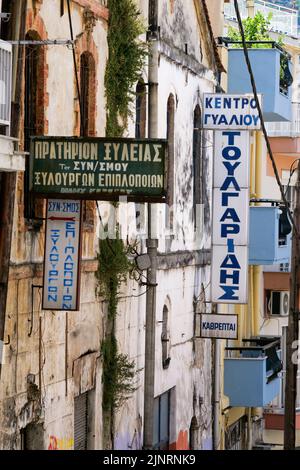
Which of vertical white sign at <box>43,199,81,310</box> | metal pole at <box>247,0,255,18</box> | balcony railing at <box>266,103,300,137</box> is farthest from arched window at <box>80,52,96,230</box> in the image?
metal pole at <box>247,0,255,18</box>

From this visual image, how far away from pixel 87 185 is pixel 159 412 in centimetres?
929

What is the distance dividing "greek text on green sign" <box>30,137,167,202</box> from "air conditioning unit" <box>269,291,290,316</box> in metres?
25.0

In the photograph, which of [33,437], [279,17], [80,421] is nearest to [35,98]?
[33,437]

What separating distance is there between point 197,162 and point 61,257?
11341 mm

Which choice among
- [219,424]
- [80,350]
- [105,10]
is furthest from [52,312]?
[219,424]

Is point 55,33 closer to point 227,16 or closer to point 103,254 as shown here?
point 103,254

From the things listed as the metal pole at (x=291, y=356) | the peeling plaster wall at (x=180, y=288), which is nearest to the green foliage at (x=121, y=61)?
the peeling plaster wall at (x=180, y=288)

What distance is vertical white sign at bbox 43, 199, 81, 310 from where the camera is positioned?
59.2 ft

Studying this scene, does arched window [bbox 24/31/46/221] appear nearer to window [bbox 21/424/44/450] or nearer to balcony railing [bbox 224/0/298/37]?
window [bbox 21/424/44/450]

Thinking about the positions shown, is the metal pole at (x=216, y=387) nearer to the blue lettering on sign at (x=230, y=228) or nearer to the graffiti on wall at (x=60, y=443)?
the blue lettering on sign at (x=230, y=228)

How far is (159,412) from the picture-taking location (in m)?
25.7

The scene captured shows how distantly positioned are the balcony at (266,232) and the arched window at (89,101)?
11692mm

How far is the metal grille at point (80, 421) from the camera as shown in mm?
20719

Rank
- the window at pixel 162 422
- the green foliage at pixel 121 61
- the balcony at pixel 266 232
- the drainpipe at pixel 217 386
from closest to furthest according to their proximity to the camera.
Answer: the green foliage at pixel 121 61, the window at pixel 162 422, the drainpipe at pixel 217 386, the balcony at pixel 266 232
